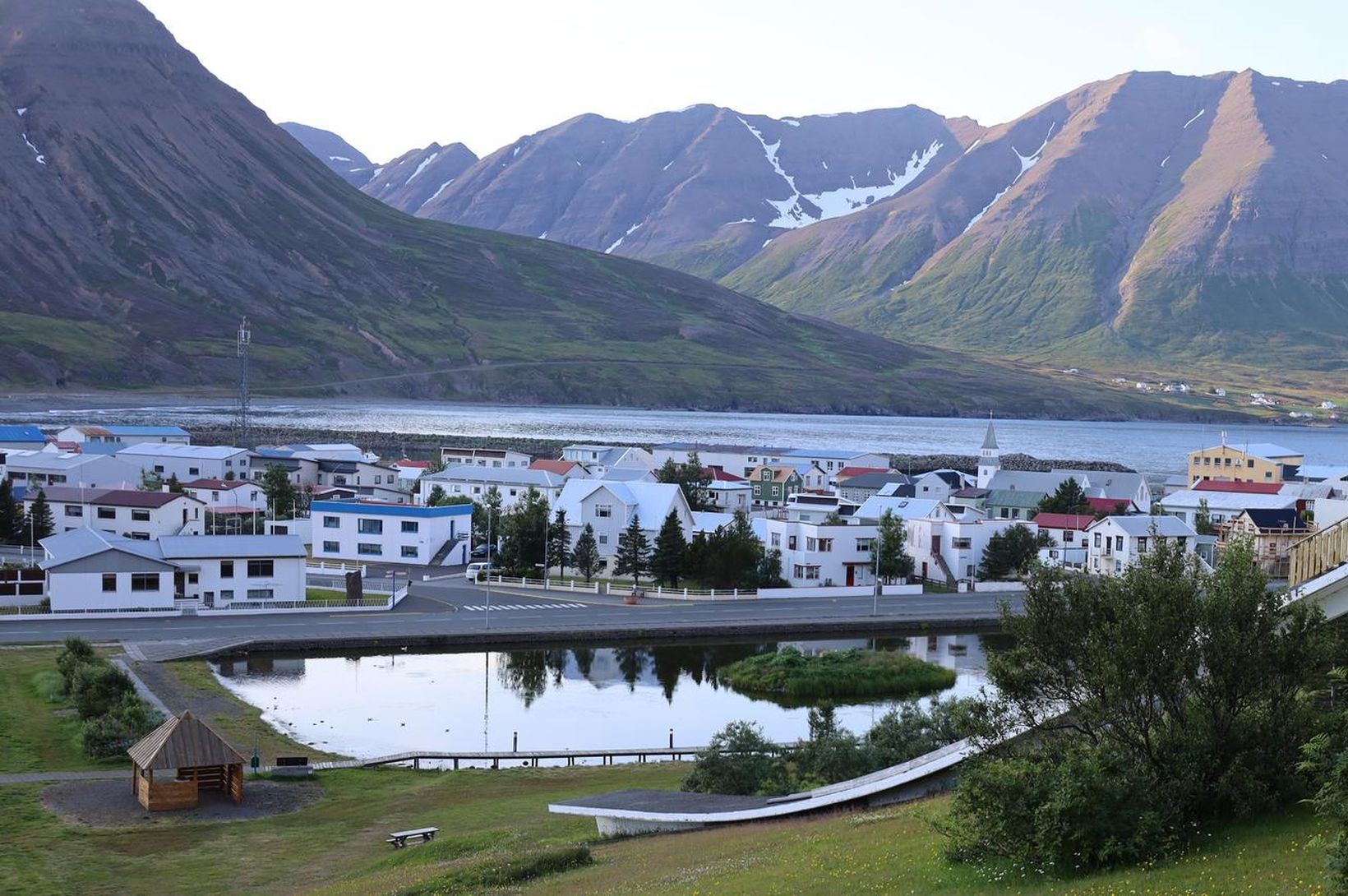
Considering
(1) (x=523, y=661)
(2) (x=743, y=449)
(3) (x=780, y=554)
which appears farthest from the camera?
(2) (x=743, y=449)

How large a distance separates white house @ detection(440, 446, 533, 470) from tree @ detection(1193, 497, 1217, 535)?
154ft

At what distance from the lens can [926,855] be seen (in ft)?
56.9

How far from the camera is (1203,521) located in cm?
7931

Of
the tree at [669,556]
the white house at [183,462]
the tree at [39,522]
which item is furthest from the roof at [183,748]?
the white house at [183,462]

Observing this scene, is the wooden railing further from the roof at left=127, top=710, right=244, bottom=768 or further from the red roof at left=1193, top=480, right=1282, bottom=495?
the red roof at left=1193, top=480, right=1282, bottom=495

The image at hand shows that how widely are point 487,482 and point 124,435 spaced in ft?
148

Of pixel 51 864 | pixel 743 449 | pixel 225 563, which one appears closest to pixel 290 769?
pixel 51 864

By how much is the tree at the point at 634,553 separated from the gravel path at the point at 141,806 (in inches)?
1496

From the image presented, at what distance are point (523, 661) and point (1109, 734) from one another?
1454 inches

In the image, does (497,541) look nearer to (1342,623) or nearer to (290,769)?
(290,769)

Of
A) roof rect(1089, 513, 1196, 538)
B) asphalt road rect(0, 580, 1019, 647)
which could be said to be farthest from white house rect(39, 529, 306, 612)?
roof rect(1089, 513, 1196, 538)

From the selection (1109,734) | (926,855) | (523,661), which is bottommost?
(523,661)

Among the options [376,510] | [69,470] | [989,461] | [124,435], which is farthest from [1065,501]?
[124,435]

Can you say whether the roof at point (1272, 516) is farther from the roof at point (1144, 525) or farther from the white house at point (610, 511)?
the white house at point (610, 511)
